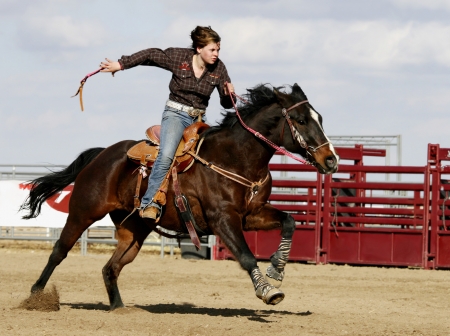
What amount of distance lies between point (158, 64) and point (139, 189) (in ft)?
3.94

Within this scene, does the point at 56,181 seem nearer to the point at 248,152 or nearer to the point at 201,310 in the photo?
the point at 201,310

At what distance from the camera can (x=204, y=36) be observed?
7.44 metres

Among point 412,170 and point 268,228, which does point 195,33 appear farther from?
point 412,170

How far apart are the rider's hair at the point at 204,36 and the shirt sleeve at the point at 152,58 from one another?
264 mm

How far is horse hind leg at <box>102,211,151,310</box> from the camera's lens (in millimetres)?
8281

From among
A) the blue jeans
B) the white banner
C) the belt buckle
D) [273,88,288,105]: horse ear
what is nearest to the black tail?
the blue jeans

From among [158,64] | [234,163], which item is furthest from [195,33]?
[234,163]

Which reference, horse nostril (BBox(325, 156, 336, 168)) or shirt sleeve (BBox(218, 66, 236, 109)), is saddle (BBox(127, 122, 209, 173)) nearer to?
shirt sleeve (BBox(218, 66, 236, 109))

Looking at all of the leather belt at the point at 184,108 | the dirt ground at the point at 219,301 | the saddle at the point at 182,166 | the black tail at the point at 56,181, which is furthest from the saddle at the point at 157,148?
the dirt ground at the point at 219,301

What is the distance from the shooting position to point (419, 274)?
12.8 metres

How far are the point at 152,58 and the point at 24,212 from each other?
33.1ft

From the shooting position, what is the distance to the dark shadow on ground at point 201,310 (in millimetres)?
7977

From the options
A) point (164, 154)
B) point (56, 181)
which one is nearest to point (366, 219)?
point (56, 181)

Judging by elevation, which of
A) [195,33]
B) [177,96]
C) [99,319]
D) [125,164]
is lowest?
[99,319]
